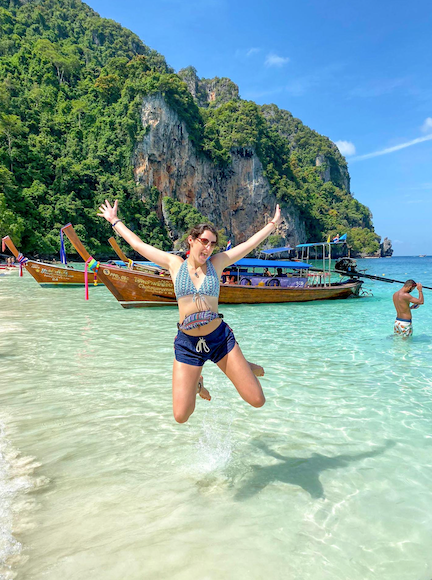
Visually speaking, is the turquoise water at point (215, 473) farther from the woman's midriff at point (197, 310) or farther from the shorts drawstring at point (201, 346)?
the woman's midriff at point (197, 310)

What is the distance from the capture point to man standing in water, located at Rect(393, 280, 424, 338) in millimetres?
9578

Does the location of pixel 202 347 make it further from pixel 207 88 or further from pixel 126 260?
pixel 207 88

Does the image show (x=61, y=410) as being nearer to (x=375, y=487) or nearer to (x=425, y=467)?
(x=375, y=487)

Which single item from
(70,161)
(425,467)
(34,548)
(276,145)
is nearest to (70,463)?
(34,548)

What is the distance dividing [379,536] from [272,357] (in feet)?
18.4

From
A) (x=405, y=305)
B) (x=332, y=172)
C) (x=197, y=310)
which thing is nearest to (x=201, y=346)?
(x=197, y=310)

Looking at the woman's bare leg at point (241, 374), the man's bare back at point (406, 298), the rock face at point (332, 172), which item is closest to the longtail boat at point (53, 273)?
the man's bare back at point (406, 298)

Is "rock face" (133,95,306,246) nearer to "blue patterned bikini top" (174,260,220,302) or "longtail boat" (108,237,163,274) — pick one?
Result: "longtail boat" (108,237,163,274)

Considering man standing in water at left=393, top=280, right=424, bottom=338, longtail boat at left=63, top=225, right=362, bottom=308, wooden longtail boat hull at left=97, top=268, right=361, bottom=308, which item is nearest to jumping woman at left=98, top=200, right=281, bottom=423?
man standing in water at left=393, top=280, right=424, bottom=338

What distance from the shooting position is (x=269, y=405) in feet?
18.5

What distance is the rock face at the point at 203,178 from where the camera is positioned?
76562 millimetres

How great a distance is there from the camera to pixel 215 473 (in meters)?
3.72

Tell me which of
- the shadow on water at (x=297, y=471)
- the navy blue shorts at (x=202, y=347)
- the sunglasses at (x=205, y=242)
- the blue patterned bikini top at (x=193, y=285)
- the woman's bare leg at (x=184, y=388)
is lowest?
the shadow on water at (x=297, y=471)

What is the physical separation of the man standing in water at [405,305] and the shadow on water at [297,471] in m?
6.20
